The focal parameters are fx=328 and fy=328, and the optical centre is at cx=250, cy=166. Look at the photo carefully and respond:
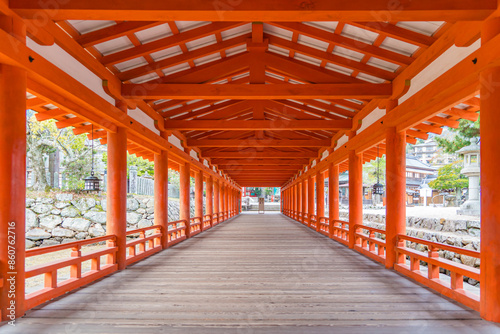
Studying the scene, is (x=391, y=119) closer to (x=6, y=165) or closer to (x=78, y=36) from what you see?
(x=78, y=36)

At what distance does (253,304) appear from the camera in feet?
12.7

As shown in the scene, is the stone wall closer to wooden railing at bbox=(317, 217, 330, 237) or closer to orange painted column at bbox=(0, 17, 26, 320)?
wooden railing at bbox=(317, 217, 330, 237)

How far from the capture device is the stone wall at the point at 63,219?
12.9 metres

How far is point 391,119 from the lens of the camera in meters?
5.69

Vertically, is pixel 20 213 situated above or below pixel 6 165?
below

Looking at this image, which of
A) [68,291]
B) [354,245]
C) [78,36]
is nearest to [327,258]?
[354,245]

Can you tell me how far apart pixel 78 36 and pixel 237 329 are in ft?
13.6

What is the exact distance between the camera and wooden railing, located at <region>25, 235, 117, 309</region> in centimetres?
371

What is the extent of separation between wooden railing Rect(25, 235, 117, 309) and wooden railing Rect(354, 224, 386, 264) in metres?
4.93

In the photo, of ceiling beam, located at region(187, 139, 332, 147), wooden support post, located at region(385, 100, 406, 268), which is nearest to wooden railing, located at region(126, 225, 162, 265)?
ceiling beam, located at region(187, 139, 332, 147)

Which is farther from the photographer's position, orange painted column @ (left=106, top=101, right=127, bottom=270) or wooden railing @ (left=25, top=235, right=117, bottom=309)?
orange painted column @ (left=106, top=101, right=127, bottom=270)

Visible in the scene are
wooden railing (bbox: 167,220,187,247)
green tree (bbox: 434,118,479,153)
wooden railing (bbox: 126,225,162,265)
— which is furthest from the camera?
green tree (bbox: 434,118,479,153)

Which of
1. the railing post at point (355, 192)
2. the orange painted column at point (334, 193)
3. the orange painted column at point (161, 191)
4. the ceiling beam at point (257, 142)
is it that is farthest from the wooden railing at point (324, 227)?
the orange painted column at point (161, 191)

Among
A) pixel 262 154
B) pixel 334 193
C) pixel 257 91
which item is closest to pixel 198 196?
pixel 262 154
